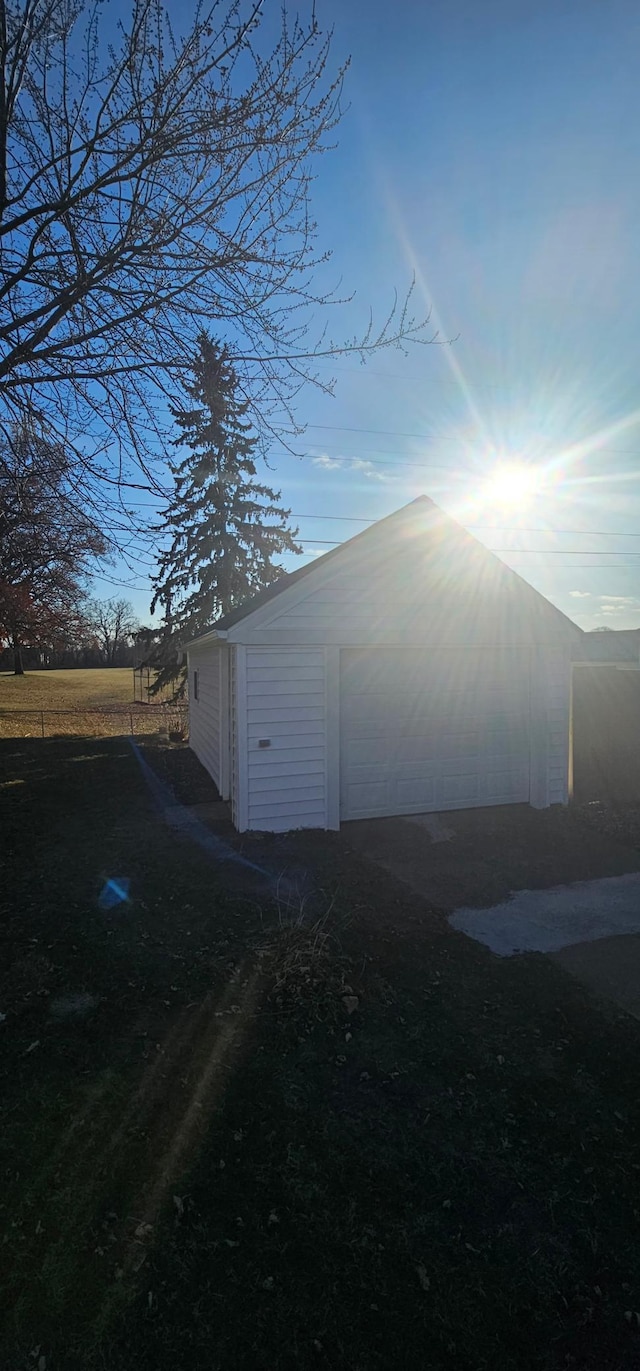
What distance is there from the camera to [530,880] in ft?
21.2

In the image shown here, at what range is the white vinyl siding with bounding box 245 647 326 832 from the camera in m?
7.68

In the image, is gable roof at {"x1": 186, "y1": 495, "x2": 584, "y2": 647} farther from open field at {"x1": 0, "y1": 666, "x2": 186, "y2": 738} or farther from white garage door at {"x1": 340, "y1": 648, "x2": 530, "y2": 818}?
open field at {"x1": 0, "y1": 666, "x2": 186, "y2": 738}

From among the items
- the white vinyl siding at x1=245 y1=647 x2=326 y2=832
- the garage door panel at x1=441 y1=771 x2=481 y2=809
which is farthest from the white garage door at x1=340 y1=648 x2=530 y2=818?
the white vinyl siding at x1=245 y1=647 x2=326 y2=832

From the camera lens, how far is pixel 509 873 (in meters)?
6.61

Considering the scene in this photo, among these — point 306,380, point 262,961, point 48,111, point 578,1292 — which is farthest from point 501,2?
point 578,1292

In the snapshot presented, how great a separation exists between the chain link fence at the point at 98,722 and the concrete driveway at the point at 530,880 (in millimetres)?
10923

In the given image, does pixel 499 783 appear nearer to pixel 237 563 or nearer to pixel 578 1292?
pixel 578 1292

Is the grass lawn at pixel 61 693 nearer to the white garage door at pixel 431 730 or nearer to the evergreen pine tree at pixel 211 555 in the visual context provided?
the evergreen pine tree at pixel 211 555

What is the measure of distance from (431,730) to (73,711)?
20654mm

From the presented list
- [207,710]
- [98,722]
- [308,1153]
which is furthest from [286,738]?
[98,722]

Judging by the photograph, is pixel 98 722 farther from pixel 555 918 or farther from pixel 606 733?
pixel 555 918

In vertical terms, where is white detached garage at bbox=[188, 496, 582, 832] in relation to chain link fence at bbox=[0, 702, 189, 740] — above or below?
above

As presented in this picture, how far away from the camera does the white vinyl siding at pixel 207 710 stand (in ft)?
34.2

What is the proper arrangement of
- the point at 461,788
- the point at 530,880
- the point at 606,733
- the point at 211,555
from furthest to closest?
the point at 211,555 → the point at 606,733 → the point at 461,788 → the point at 530,880
